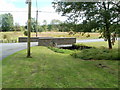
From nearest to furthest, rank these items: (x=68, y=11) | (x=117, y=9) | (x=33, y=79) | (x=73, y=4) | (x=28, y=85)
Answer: (x=28, y=85) < (x=33, y=79) < (x=117, y=9) < (x=73, y=4) < (x=68, y=11)

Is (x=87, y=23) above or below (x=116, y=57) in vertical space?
above

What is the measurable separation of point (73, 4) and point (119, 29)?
105 inches

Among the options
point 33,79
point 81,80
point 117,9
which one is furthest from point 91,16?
point 33,79

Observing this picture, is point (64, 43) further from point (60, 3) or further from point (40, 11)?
point (40, 11)

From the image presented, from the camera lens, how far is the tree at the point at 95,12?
195 inches

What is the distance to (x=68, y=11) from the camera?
6.62 meters

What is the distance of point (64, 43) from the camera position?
13.3 m

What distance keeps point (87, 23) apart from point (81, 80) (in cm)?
341

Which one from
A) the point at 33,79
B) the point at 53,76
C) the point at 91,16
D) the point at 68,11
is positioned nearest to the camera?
the point at 33,79

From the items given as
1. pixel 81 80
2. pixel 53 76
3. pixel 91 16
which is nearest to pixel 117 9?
pixel 91 16

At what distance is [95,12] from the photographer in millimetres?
5254

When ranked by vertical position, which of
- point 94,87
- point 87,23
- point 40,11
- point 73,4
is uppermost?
point 40,11

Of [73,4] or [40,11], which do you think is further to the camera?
[40,11]

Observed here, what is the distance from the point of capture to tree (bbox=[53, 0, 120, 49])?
4959 millimetres
